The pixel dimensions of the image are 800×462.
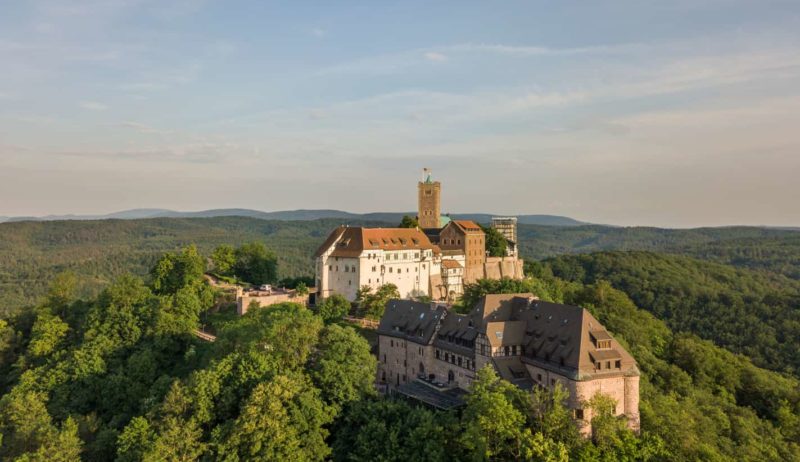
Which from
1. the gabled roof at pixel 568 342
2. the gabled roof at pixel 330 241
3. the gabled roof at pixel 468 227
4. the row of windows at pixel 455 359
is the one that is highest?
the gabled roof at pixel 468 227

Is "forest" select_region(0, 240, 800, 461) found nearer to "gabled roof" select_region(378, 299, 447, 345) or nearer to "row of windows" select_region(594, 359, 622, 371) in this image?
"row of windows" select_region(594, 359, 622, 371)

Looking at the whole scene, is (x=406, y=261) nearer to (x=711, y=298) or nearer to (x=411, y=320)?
(x=411, y=320)

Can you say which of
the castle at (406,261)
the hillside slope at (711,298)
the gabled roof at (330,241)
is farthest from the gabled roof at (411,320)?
the hillside slope at (711,298)

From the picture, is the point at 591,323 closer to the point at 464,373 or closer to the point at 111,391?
the point at 464,373

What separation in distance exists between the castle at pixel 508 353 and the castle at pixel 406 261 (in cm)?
1717

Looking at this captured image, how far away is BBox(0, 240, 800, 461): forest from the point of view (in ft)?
140

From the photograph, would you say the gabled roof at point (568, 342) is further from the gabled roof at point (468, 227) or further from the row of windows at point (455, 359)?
the gabled roof at point (468, 227)

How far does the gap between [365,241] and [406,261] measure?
7.18 metres

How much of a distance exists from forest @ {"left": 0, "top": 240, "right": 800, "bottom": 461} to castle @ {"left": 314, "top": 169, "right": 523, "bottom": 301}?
29.1 ft

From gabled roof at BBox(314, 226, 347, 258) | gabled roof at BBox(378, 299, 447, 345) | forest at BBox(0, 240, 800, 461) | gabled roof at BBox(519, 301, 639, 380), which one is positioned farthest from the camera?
gabled roof at BBox(314, 226, 347, 258)

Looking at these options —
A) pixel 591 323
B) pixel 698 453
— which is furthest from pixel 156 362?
pixel 698 453

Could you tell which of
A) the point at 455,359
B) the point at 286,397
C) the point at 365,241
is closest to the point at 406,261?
the point at 365,241

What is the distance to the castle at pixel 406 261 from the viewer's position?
81.0 meters

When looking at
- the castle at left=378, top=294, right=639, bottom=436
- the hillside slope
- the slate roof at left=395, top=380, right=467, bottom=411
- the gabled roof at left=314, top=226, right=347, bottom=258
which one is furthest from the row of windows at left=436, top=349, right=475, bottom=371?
the hillside slope
